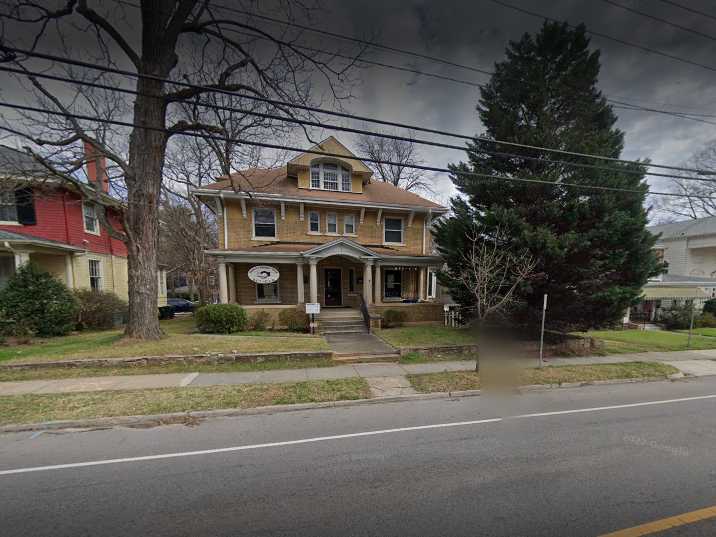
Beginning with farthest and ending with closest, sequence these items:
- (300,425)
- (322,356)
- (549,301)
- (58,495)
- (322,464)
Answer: (549,301)
(322,356)
(300,425)
(322,464)
(58,495)

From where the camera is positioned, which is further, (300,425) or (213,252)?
(213,252)

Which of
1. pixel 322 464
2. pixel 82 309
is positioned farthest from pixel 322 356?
pixel 82 309

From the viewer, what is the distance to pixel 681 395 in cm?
669

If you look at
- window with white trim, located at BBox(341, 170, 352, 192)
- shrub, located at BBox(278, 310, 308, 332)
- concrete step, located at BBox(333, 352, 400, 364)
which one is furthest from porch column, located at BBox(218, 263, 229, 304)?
window with white trim, located at BBox(341, 170, 352, 192)

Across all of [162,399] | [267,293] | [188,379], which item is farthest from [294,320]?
[162,399]

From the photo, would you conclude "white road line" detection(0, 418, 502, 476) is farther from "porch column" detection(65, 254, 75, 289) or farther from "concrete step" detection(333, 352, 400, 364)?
"porch column" detection(65, 254, 75, 289)

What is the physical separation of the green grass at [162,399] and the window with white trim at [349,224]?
34.7 feet

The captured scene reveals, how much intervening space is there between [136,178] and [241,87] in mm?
4508

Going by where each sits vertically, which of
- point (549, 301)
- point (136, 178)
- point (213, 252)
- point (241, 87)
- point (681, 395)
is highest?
point (241, 87)

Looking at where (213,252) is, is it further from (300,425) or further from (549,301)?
(549,301)

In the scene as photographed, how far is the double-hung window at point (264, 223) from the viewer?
15.2 m

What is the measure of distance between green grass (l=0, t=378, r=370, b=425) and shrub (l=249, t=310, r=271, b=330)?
646 cm

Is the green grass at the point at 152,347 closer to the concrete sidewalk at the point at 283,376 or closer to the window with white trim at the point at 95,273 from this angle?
the concrete sidewalk at the point at 283,376

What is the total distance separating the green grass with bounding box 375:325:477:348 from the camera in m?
10.6
